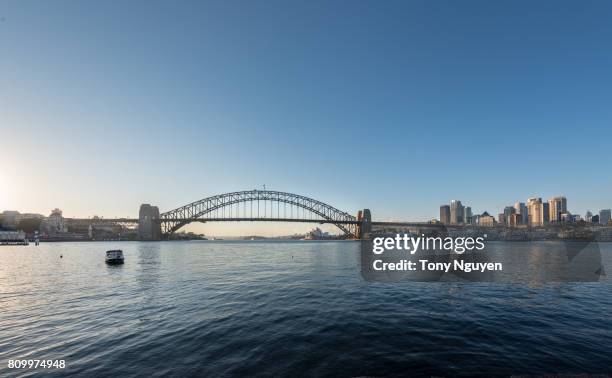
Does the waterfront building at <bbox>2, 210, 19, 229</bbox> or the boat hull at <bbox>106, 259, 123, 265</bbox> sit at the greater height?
the waterfront building at <bbox>2, 210, 19, 229</bbox>

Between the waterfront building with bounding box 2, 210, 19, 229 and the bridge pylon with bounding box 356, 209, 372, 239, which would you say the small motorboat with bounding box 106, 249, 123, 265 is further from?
the waterfront building with bounding box 2, 210, 19, 229

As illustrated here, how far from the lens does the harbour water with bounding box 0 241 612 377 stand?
31.4ft

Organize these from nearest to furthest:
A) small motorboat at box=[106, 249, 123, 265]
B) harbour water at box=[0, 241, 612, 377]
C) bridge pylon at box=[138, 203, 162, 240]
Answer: harbour water at box=[0, 241, 612, 377], small motorboat at box=[106, 249, 123, 265], bridge pylon at box=[138, 203, 162, 240]

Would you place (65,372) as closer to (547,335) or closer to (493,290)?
(547,335)

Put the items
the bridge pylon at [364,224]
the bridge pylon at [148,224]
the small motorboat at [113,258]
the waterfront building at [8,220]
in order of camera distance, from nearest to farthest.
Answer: the small motorboat at [113,258] → the waterfront building at [8,220] → the bridge pylon at [148,224] → the bridge pylon at [364,224]

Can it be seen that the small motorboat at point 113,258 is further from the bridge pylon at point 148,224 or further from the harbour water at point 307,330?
the bridge pylon at point 148,224

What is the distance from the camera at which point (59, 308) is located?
697 inches

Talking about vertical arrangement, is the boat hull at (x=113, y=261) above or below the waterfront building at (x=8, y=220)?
below

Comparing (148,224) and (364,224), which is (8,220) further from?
(364,224)

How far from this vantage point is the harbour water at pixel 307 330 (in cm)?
959

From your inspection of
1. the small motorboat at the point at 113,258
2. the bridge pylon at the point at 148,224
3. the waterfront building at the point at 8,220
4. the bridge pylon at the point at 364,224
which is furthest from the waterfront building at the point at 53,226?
the bridge pylon at the point at 364,224

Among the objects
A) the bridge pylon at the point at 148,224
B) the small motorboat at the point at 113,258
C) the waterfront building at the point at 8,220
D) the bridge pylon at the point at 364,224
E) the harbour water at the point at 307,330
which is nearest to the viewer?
the harbour water at the point at 307,330

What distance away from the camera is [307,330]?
13.3 m

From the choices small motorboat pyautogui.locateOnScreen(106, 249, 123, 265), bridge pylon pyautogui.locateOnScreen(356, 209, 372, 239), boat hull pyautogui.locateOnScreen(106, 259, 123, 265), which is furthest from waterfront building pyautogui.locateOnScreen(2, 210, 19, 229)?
bridge pylon pyautogui.locateOnScreen(356, 209, 372, 239)
